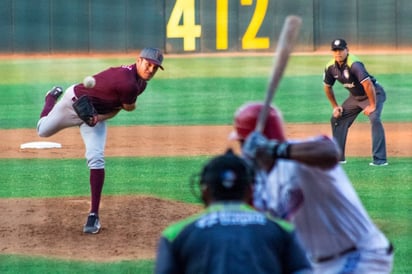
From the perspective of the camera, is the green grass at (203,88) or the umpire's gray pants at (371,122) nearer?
the umpire's gray pants at (371,122)

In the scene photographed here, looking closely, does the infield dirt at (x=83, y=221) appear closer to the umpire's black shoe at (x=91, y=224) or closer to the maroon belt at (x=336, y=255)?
the umpire's black shoe at (x=91, y=224)

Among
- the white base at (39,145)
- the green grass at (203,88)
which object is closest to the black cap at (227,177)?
the white base at (39,145)

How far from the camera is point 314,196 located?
12.4ft

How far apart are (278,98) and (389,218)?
14.1 meters

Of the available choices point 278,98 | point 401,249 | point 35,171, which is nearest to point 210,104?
point 278,98

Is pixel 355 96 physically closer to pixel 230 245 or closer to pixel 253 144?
pixel 253 144

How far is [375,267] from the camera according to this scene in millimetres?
3982

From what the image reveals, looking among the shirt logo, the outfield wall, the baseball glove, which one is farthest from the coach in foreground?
the outfield wall

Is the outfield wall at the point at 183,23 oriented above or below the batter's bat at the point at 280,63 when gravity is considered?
above

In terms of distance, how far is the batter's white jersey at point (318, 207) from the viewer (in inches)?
143

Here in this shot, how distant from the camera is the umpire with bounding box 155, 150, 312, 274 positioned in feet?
9.89

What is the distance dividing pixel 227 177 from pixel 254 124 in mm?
680

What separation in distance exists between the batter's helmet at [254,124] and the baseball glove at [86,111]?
4581mm

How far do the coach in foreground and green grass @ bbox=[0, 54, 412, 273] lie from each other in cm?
319
